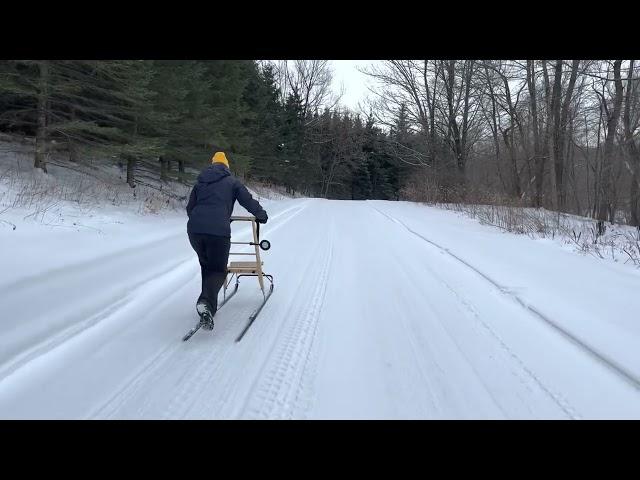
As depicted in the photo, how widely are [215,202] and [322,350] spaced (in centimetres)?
196

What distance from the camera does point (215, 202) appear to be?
426 cm

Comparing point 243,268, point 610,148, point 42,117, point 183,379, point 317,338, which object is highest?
point 610,148

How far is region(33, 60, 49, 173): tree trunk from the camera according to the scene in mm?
10281

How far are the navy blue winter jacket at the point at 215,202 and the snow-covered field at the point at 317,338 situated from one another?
111cm

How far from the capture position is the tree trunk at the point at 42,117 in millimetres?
10281

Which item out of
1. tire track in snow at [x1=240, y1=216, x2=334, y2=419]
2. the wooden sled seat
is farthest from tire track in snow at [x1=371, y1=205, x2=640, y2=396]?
the wooden sled seat

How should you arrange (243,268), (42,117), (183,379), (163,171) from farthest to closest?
(163,171)
(42,117)
(243,268)
(183,379)

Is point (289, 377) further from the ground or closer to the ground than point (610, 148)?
closer to the ground

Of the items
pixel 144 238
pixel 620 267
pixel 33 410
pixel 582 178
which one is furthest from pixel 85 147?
pixel 582 178

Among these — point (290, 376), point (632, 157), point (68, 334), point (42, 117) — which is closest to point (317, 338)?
point (290, 376)

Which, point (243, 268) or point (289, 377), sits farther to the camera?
point (243, 268)

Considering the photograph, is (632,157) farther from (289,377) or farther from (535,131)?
(289,377)

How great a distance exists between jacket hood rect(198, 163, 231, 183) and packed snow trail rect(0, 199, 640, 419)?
1621 mm

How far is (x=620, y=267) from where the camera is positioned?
22.0 ft
